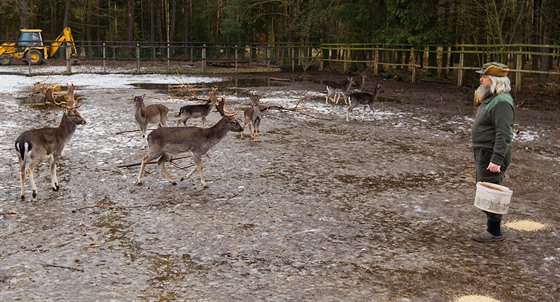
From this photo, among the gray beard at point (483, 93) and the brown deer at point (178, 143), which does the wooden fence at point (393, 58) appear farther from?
the brown deer at point (178, 143)

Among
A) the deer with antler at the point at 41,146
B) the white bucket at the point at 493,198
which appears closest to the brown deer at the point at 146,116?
the deer with antler at the point at 41,146

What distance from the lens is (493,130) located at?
6211mm

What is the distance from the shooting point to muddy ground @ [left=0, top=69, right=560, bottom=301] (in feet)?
16.9

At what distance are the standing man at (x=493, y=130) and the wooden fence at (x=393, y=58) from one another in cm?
1632

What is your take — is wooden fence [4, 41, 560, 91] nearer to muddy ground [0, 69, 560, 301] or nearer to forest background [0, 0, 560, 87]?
forest background [0, 0, 560, 87]

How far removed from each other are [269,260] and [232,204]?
6.96 feet

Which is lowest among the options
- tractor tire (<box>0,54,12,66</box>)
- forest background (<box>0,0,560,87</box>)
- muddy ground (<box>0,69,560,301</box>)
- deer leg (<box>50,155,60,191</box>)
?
muddy ground (<box>0,69,560,301</box>)

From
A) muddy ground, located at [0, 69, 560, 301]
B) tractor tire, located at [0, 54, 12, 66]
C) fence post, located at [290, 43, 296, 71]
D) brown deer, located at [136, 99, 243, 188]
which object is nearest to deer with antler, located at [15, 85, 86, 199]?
muddy ground, located at [0, 69, 560, 301]

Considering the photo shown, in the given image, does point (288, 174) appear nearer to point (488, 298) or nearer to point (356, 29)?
point (488, 298)

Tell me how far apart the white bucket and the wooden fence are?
16654 mm

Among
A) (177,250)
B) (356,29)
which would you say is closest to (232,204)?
(177,250)

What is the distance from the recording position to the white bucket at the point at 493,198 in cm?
595

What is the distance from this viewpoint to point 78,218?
705 cm

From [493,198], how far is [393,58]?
29907mm
